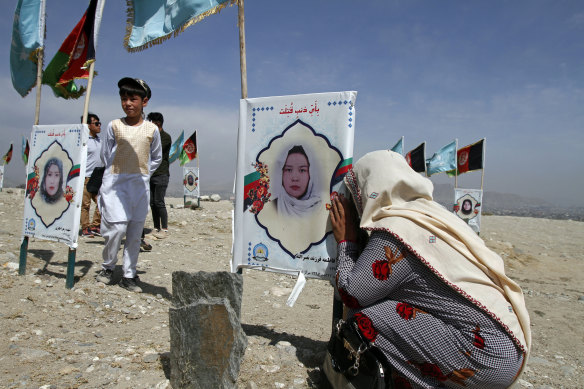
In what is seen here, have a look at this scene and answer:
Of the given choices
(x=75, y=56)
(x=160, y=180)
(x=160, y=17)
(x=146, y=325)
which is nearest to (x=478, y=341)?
(x=146, y=325)

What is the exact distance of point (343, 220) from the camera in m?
2.38

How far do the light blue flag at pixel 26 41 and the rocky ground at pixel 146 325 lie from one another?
7.06ft

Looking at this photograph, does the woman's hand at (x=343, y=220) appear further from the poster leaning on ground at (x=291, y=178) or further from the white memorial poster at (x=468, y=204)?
the white memorial poster at (x=468, y=204)

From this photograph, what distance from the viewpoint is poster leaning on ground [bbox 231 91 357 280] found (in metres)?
2.55

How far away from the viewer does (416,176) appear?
85.0 inches

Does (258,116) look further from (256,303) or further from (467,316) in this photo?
(256,303)

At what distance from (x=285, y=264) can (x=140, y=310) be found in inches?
65.5

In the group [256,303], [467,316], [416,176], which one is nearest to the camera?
[467,316]

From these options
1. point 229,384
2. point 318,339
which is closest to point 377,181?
point 229,384

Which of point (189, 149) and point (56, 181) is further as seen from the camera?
point (189, 149)

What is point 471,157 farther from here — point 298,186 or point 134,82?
point 134,82

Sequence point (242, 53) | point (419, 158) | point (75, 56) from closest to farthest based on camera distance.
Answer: point (242, 53) < point (75, 56) < point (419, 158)

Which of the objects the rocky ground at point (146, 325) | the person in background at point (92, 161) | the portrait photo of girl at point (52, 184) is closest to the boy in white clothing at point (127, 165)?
the portrait photo of girl at point (52, 184)

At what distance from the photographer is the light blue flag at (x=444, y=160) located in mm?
11555
